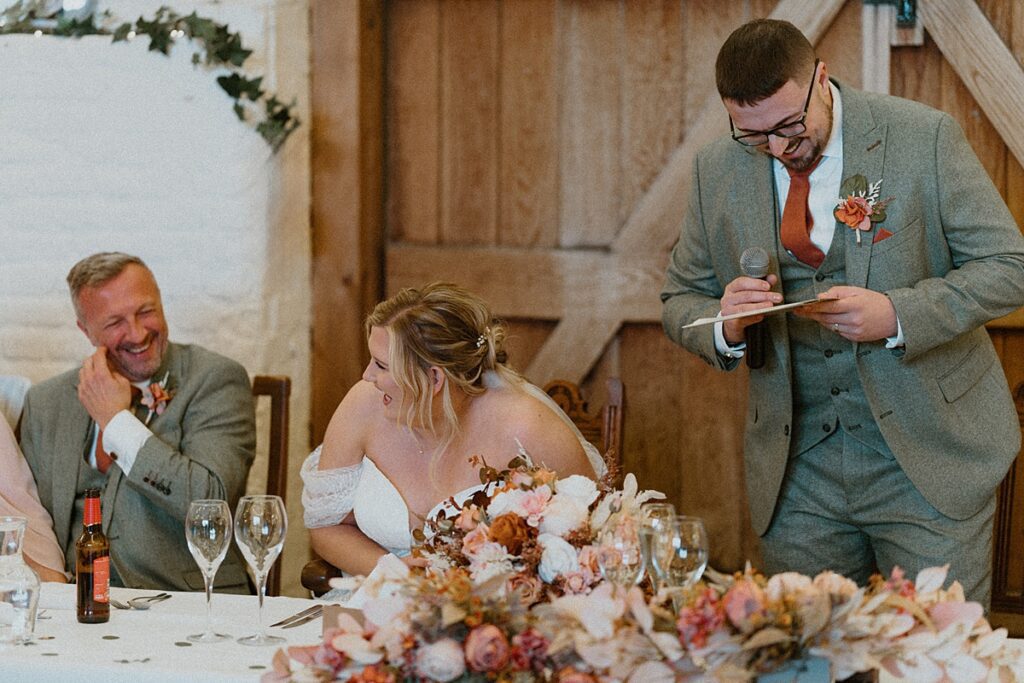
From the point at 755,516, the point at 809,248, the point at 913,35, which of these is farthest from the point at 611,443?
the point at 913,35

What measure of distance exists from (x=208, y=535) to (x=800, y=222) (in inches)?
53.4

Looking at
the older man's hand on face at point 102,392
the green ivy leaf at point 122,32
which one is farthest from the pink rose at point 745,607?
the green ivy leaf at point 122,32

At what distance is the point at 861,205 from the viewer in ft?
8.48

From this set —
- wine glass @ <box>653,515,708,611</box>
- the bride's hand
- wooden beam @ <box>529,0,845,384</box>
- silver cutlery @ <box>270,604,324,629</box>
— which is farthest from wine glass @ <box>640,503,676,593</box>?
wooden beam @ <box>529,0,845,384</box>

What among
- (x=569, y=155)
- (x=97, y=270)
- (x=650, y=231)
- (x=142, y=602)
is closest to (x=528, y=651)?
(x=142, y=602)

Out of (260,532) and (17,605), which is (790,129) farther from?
(17,605)

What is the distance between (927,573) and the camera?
60.9 inches

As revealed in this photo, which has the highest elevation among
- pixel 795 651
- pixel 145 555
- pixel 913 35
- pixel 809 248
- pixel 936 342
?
pixel 913 35

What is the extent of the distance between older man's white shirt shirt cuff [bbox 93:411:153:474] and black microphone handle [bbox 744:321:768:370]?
1.41 m

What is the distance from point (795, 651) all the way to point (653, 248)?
2360mm

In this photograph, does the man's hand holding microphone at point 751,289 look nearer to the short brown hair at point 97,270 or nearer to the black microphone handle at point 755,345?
the black microphone handle at point 755,345

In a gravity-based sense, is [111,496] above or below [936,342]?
below

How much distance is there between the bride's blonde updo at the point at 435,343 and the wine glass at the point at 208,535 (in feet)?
2.32

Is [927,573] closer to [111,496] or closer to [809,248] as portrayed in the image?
[809,248]
